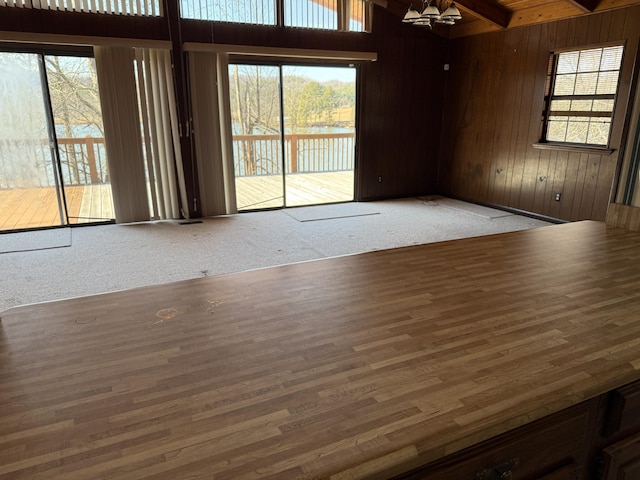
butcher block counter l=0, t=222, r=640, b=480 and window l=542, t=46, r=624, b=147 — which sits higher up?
window l=542, t=46, r=624, b=147

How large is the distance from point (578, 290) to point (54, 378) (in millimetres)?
1544

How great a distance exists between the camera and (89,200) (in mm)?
5559

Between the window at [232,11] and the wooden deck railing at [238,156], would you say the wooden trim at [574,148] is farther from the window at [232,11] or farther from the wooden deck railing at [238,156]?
the window at [232,11]

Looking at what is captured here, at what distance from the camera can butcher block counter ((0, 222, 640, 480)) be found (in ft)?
2.55

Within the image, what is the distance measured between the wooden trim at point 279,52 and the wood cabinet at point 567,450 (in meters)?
5.29

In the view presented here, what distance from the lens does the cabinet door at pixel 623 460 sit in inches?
44.2

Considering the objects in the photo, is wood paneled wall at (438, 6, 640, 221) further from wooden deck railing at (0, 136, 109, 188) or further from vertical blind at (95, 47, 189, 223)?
wooden deck railing at (0, 136, 109, 188)

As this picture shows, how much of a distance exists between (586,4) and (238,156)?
4.40 meters

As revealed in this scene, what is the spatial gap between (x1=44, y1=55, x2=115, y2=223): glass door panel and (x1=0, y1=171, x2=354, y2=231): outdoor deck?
1cm

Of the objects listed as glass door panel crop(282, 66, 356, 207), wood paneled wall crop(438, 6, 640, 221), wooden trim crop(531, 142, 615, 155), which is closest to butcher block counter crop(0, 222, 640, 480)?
wooden trim crop(531, 142, 615, 155)

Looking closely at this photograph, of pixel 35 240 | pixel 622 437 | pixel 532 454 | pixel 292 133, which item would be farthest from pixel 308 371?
pixel 292 133

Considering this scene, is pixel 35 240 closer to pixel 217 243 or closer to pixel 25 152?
pixel 25 152

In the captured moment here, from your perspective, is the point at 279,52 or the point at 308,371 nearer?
the point at 308,371

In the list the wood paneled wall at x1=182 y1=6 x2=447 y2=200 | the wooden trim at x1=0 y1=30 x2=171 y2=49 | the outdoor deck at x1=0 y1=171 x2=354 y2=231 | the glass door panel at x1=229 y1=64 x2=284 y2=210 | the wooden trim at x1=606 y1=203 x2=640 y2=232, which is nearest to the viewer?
the wooden trim at x1=606 y1=203 x2=640 y2=232
